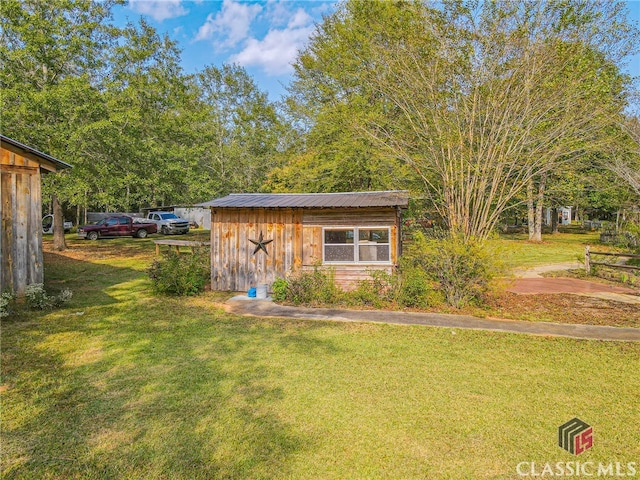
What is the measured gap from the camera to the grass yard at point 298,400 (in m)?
3.18

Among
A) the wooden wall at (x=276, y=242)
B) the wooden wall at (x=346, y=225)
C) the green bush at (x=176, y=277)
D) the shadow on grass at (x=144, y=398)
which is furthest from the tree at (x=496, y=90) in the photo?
the green bush at (x=176, y=277)

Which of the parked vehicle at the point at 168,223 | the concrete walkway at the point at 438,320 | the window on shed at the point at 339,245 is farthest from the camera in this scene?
the parked vehicle at the point at 168,223

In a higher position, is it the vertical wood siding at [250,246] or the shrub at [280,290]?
the vertical wood siding at [250,246]

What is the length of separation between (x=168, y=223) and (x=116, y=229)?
3.51 m

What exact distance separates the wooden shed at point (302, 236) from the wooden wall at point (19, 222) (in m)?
4.03

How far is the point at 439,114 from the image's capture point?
9516 millimetres

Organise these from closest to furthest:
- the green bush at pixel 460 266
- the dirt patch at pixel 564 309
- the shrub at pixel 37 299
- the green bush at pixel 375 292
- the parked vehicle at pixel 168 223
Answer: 1. the dirt patch at pixel 564 309
2. the shrub at pixel 37 299
3. the green bush at pixel 460 266
4. the green bush at pixel 375 292
5. the parked vehicle at pixel 168 223

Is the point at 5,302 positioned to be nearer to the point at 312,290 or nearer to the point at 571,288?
the point at 312,290

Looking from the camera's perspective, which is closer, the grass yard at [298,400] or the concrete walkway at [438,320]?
the grass yard at [298,400]

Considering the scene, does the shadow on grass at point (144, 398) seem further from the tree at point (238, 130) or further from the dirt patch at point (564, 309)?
the tree at point (238, 130)

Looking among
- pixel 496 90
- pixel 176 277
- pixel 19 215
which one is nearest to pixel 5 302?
pixel 19 215

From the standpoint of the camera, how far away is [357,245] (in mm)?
9680

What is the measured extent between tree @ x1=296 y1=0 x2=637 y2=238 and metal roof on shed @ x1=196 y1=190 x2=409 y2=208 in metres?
1.20

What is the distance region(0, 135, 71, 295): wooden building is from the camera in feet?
25.7
